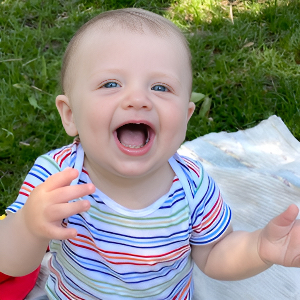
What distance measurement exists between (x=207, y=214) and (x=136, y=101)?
483 mm

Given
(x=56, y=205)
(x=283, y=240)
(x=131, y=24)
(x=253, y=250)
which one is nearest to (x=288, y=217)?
(x=283, y=240)

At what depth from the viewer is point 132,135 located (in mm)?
1287

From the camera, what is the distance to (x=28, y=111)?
8.97 feet

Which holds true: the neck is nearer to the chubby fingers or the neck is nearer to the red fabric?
the chubby fingers

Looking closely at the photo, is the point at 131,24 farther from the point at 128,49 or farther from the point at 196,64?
the point at 196,64

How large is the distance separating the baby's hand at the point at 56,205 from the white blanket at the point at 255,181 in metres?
1.02

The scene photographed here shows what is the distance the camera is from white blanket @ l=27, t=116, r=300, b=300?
6.36 ft

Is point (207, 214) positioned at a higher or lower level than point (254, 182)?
higher

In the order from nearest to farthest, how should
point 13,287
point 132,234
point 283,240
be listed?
point 283,240 < point 132,234 < point 13,287

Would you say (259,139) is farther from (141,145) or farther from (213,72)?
(141,145)

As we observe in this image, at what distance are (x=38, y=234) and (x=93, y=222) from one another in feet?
0.75

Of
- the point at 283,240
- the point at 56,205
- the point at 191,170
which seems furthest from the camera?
the point at 191,170

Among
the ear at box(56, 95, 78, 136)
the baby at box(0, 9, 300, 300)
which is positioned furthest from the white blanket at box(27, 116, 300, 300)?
the ear at box(56, 95, 78, 136)

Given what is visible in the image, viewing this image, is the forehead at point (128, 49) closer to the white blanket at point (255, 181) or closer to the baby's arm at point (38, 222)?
the baby's arm at point (38, 222)
